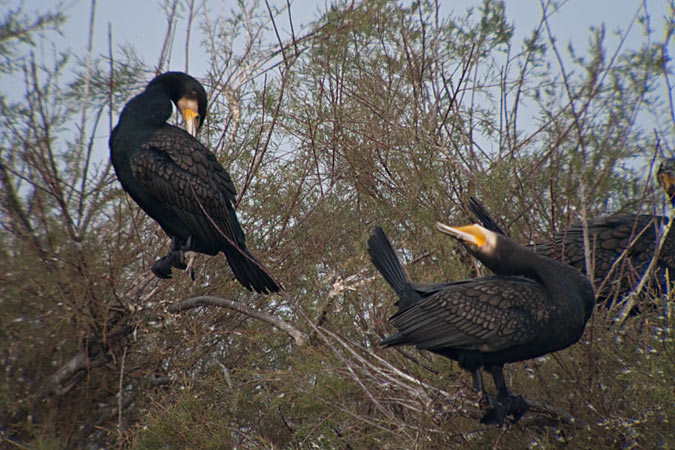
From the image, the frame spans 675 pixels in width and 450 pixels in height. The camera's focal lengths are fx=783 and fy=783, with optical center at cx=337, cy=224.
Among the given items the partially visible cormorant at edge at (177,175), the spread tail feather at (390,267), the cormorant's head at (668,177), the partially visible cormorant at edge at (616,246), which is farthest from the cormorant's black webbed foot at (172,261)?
the cormorant's head at (668,177)

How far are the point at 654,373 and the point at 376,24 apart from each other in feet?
14.3

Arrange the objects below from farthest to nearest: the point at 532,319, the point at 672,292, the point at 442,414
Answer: the point at 672,292 < the point at 442,414 < the point at 532,319

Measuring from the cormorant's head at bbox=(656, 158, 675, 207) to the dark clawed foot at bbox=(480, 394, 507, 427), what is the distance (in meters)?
2.62

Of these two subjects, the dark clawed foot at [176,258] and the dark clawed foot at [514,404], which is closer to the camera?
the dark clawed foot at [514,404]

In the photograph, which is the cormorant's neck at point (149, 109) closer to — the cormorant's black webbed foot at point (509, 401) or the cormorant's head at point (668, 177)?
the cormorant's black webbed foot at point (509, 401)

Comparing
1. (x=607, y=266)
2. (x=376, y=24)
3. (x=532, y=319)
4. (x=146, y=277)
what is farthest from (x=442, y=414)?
(x=376, y=24)

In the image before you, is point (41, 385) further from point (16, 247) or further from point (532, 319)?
point (532, 319)

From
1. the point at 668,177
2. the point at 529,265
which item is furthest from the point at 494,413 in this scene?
the point at 668,177

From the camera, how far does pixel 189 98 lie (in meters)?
3.86

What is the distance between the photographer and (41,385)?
231 inches

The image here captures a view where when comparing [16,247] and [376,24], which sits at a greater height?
[376,24]

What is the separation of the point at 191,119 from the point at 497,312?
1742 mm

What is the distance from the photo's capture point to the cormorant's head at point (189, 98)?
384 cm

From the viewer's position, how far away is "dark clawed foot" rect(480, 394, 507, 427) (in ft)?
11.3
